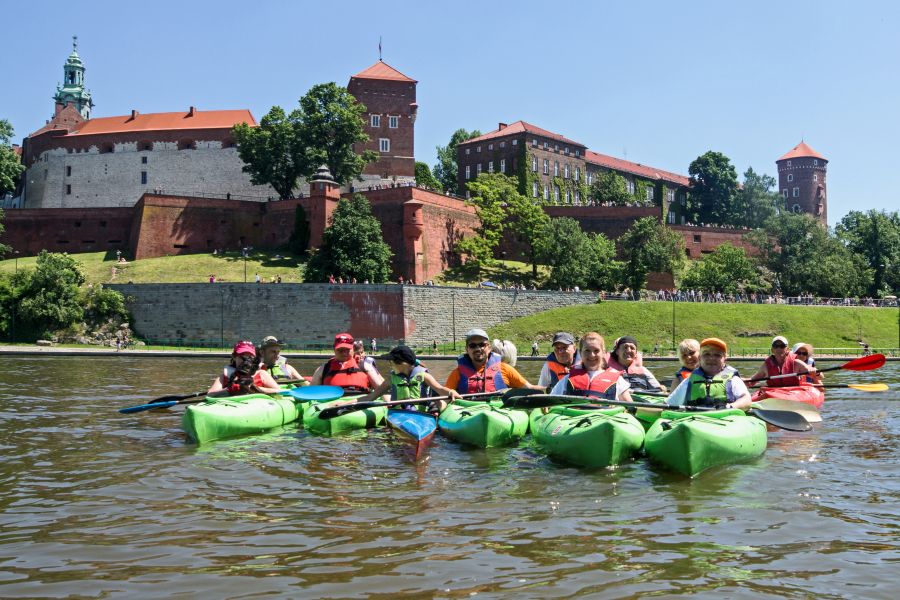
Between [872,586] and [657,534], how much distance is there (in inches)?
78.2

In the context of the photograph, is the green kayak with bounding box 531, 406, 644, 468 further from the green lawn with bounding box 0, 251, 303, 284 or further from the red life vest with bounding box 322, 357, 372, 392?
the green lawn with bounding box 0, 251, 303, 284

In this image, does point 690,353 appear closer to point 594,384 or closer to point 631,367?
point 631,367

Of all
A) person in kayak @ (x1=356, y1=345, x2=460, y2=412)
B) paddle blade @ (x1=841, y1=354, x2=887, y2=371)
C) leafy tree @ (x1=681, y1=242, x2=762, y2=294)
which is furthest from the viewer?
leafy tree @ (x1=681, y1=242, x2=762, y2=294)

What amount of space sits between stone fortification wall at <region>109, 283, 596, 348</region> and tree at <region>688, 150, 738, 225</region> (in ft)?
176

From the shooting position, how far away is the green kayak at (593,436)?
10.3 meters

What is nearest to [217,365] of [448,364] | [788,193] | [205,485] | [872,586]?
[448,364]

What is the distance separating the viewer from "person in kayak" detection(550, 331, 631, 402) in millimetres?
11617

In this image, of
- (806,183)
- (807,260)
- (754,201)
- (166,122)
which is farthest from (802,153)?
(166,122)

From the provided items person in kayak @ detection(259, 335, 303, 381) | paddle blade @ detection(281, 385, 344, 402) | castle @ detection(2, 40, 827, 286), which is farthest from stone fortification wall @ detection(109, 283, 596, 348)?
paddle blade @ detection(281, 385, 344, 402)

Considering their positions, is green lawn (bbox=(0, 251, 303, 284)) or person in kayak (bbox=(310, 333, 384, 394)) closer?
person in kayak (bbox=(310, 333, 384, 394))

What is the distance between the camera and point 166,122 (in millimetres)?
78188

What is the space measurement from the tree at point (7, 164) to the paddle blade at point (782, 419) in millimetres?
80193

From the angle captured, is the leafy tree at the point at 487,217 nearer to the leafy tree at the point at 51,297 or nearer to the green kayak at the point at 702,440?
the leafy tree at the point at 51,297

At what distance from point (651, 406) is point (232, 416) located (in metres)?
6.89
